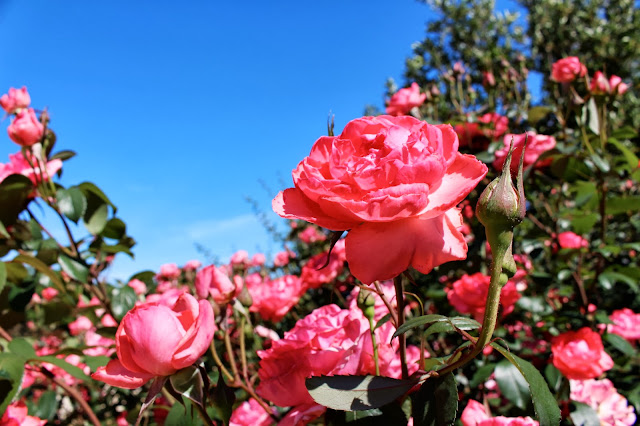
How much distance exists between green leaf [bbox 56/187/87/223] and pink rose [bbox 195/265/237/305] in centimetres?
62

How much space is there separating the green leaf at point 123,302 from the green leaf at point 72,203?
25cm

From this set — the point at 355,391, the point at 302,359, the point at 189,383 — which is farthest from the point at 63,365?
the point at 355,391

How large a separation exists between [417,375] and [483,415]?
0.29 m

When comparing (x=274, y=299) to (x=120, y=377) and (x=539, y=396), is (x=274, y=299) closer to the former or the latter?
(x=120, y=377)

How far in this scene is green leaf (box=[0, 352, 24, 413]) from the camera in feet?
2.67

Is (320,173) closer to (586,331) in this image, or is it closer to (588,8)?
(586,331)

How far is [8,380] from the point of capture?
829mm

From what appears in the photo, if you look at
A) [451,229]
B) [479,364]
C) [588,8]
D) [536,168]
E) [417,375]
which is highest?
[588,8]

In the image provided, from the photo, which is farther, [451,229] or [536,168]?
[536,168]

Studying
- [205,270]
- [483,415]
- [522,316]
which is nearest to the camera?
[483,415]

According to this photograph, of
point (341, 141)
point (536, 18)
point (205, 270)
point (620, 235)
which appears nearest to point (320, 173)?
point (341, 141)

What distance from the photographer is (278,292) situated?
143 cm

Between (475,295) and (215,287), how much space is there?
708 millimetres

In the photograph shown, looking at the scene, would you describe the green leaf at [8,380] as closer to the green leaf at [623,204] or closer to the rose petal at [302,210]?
the rose petal at [302,210]
